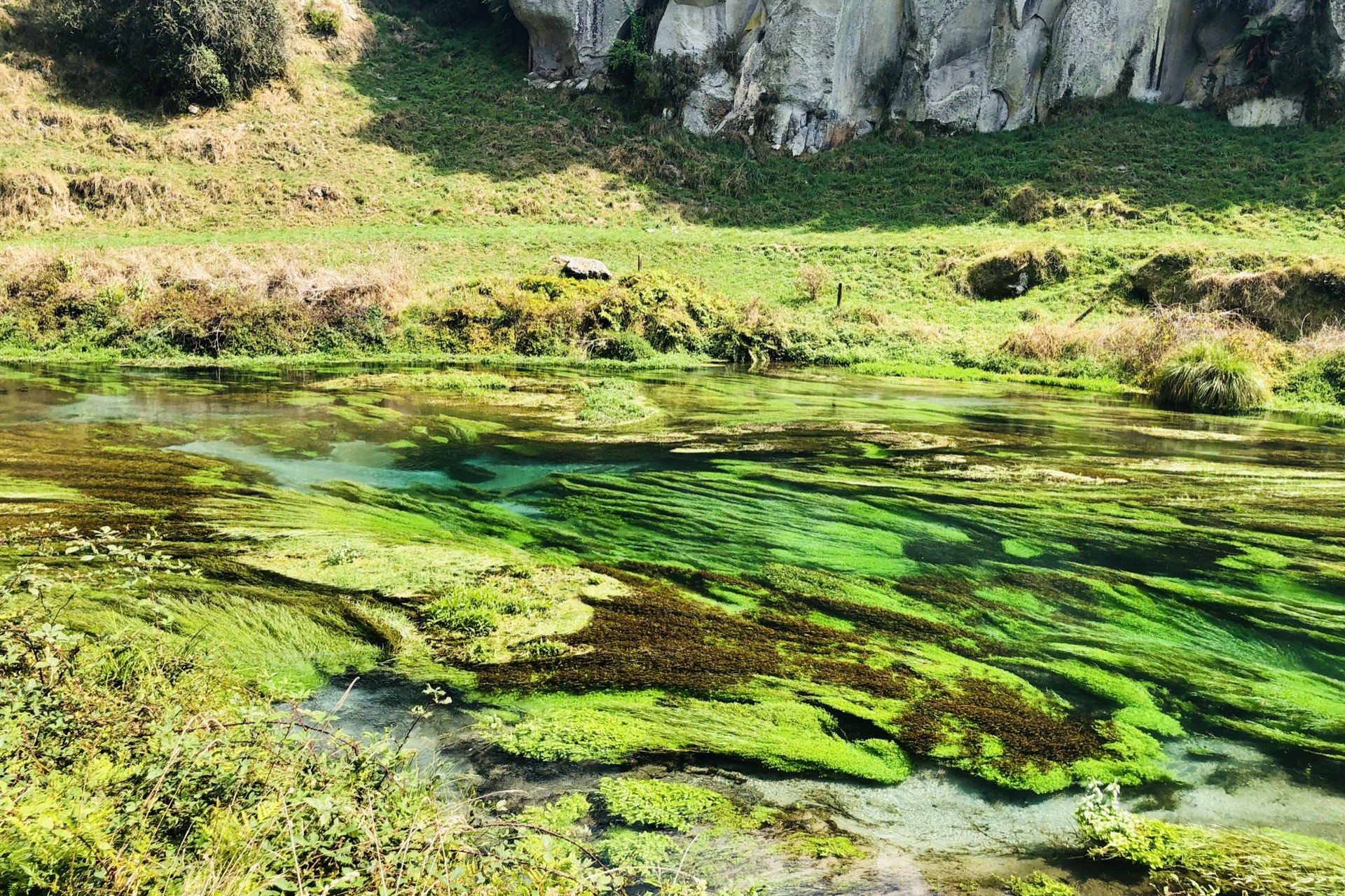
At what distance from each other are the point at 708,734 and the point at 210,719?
1.95m

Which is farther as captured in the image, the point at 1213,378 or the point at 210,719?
the point at 1213,378

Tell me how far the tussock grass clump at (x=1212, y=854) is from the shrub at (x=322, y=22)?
40225 mm

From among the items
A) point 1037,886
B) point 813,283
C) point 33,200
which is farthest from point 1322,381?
point 33,200

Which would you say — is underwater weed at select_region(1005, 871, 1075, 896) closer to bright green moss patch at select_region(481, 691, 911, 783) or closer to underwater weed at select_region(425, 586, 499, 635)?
bright green moss patch at select_region(481, 691, 911, 783)

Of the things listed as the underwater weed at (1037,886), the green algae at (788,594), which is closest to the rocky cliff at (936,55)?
the green algae at (788,594)

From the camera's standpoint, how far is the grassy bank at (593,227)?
585 inches

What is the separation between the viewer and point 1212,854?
2.79 meters

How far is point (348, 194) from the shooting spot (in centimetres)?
2516

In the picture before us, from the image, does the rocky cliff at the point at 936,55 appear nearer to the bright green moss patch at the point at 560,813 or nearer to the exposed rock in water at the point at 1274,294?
the exposed rock in water at the point at 1274,294

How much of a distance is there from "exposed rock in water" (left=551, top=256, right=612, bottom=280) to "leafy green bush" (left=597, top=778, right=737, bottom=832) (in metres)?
15.3

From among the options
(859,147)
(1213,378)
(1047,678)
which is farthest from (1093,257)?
(1047,678)

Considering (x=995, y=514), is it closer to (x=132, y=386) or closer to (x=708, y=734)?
(x=708, y=734)

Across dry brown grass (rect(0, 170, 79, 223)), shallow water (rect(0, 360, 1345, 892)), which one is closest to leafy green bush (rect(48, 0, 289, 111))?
dry brown grass (rect(0, 170, 79, 223))

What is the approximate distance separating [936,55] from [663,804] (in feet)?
116
